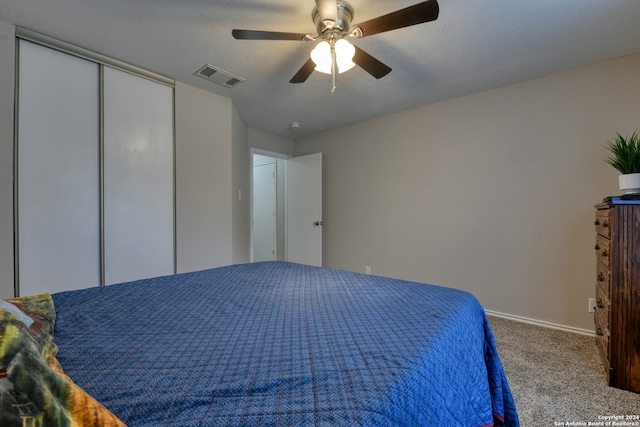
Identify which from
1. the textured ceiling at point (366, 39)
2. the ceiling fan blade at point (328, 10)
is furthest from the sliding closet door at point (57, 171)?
the ceiling fan blade at point (328, 10)

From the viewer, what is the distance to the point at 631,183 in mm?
1669

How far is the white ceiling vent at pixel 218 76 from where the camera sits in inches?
95.5

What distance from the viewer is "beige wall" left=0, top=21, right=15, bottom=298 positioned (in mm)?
1796

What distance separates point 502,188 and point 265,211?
3.83 meters

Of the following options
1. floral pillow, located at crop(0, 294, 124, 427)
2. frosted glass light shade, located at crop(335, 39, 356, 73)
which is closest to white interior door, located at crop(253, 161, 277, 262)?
frosted glass light shade, located at crop(335, 39, 356, 73)

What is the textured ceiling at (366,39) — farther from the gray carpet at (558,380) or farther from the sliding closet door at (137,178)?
the gray carpet at (558,380)

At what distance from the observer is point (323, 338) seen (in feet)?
2.72

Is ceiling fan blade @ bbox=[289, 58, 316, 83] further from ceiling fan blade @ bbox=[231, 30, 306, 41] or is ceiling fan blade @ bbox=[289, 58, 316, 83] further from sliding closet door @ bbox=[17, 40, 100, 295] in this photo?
sliding closet door @ bbox=[17, 40, 100, 295]

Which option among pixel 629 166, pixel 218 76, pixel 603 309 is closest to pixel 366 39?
pixel 218 76

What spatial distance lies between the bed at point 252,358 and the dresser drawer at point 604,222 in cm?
127

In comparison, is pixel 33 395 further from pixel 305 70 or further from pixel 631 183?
pixel 631 183

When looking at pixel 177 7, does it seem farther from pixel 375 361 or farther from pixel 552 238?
pixel 552 238

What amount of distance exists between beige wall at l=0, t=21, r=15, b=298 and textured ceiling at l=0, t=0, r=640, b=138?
0.18 m

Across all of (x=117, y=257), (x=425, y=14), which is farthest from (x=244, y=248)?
(x=425, y=14)
